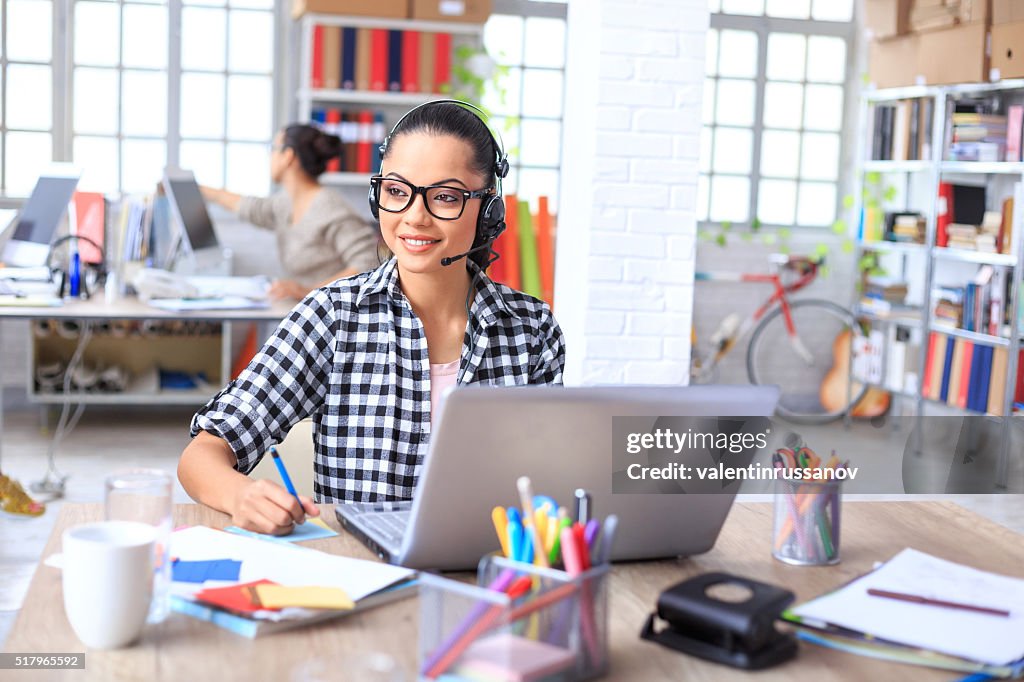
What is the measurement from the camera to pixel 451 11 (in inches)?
214

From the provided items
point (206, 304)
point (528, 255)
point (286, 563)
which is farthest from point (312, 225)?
point (286, 563)

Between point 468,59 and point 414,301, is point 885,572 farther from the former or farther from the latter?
point 468,59

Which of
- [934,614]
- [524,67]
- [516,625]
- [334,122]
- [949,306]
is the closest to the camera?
[516,625]

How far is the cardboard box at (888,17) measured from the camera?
17.2 feet

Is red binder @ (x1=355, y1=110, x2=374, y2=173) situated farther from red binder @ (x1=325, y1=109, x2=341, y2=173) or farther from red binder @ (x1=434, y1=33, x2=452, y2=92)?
red binder @ (x1=434, y1=33, x2=452, y2=92)

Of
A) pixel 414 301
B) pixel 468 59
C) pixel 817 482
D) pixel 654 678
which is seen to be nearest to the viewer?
pixel 654 678

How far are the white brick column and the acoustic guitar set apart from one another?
2.86 meters

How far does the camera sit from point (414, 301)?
5.65ft

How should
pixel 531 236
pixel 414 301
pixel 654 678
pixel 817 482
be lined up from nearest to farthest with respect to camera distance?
pixel 654 678, pixel 817 482, pixel 414 301, pixel 531 236

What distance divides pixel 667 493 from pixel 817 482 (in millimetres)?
184

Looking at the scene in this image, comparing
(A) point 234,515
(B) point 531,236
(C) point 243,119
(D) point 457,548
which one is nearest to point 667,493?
(D) point 457,548

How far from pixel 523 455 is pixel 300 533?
1.15 ft

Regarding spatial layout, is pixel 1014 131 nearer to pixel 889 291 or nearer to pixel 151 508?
pixel 889 291

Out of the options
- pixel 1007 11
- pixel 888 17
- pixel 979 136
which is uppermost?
pixel 888 17
